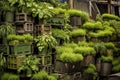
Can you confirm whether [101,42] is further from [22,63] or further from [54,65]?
[22,63]

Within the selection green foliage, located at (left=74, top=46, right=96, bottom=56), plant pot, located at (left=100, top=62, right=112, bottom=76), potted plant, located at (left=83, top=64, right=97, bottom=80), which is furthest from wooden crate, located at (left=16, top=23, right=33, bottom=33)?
plant pot, located at (left=100, top=62, right=112, bottom=76)

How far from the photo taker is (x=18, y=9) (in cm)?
1119

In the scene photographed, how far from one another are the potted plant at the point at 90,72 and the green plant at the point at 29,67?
2.68 meters

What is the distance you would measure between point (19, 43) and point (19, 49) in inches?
10.5

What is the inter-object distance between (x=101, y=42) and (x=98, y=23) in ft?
3.50

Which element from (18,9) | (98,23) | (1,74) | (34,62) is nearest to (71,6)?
(98,23)

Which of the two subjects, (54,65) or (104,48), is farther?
(104,48)

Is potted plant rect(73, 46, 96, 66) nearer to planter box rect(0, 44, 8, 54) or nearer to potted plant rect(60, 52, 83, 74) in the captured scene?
potted plant rect(60, 52, 83, 74)

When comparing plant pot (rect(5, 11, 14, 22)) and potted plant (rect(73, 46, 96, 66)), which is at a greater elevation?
plant pot (rect(5, 11, 14, 22))

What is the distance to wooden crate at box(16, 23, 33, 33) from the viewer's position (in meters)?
11.0

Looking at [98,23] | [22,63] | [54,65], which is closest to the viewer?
[22,63]

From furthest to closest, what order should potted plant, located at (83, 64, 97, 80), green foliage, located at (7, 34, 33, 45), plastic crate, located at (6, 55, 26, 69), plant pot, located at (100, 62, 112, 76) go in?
plant pot, located at (100, 62, 112, 76), potted plant, located at (83, 64, 97, 80), green foliage, located at (7, 34, 33, 45), plastic crate, located at (6, 55, 26, 69)

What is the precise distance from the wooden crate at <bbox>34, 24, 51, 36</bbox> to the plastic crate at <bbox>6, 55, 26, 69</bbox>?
1.33 metres

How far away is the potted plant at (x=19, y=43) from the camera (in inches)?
412
